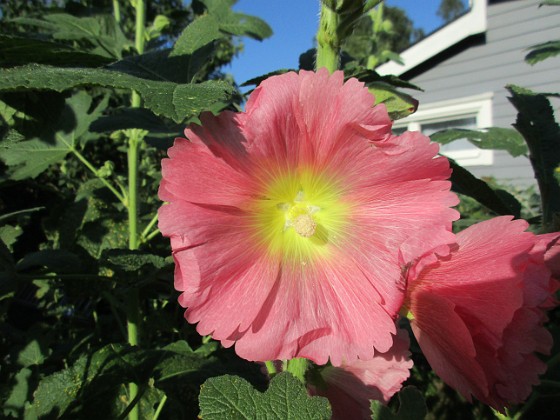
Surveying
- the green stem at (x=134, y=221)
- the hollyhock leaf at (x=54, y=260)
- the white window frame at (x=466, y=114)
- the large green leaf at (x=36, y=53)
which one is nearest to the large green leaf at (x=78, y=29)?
the green stem at (x=134, y=221)

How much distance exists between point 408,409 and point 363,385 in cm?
15

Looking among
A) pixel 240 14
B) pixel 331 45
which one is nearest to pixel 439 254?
pixel 331 45

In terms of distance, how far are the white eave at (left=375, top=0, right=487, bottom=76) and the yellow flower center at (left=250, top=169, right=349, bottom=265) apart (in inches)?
195

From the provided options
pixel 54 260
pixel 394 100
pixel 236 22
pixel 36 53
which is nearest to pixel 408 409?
pixel 394 100

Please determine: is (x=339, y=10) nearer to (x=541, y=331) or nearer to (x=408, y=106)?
(x=408, y=106)

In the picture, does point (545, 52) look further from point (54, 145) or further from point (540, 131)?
point (54, 145)

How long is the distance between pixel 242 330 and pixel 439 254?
0.26 metres

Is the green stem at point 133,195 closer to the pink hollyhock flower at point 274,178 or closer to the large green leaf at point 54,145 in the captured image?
the large green leaf at point 54,145

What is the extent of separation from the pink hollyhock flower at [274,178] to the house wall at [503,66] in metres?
5.14

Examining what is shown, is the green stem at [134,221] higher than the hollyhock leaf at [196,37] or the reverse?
the reverse

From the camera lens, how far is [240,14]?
174 centimetres

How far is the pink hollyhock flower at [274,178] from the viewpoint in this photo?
0.58 meters

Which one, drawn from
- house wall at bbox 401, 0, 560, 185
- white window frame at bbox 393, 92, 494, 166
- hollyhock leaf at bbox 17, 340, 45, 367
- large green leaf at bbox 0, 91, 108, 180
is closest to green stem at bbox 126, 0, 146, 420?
large green leaf at bbox 0, 91, 108, 180

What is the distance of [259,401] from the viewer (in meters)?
0.58
